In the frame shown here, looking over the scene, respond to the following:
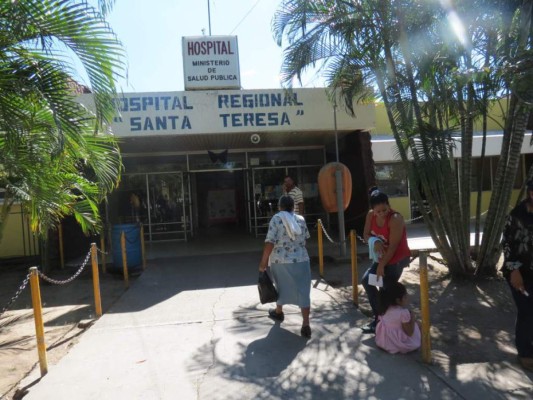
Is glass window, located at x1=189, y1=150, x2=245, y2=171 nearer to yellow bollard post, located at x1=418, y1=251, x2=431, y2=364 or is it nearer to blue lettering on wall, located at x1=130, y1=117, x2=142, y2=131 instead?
blue lettering on wall, located at x1=130, y1=117, x2=142, y2=131

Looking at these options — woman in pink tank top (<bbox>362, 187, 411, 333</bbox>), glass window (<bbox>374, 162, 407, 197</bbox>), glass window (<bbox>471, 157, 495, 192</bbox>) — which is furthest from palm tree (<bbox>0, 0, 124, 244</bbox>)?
glass window (<bbox>471, 157, 495, 192</bbox>)

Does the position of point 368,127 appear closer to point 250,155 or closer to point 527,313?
point 250,155

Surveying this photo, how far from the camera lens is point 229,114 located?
33.4 feet

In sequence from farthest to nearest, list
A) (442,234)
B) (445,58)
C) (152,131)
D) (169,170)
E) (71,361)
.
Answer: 1. (169,170)
2. (152,131)
3. (442,234)
4. (445,58)
5. (71,361)

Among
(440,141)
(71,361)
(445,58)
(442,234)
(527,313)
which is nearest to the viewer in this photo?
(527,313)

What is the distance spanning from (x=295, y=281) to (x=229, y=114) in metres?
5.95

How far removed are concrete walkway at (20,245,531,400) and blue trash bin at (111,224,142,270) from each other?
2.66 metres

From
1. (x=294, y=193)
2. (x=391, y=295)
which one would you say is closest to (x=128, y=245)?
(x=294, y=193)

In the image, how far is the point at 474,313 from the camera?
5887 millimetres

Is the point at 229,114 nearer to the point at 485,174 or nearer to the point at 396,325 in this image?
the point at 396,325

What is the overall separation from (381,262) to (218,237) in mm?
9939

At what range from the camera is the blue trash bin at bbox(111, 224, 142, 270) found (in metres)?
9.20

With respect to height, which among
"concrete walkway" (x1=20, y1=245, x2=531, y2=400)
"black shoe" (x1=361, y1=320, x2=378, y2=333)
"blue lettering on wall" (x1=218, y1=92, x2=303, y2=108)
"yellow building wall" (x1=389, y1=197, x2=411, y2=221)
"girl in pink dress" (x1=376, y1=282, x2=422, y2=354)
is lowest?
"concrete walkway" (x1=20, y1=245, x2=531, y2=400)

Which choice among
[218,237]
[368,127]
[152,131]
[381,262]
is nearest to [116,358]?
[381,262]
